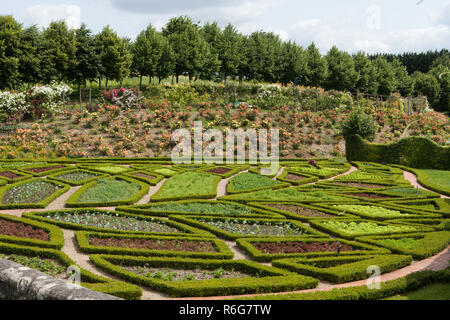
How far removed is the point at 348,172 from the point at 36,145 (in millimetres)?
19157

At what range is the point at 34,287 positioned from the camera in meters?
5.18

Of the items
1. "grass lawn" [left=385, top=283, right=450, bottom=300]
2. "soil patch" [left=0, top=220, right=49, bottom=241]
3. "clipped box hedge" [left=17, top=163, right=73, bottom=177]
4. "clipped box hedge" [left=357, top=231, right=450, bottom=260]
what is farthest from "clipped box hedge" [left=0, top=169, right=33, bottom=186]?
"grass lawn" [left=385, top=283, right=450, bottom=300]

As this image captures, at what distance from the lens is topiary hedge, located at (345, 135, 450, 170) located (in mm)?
25531

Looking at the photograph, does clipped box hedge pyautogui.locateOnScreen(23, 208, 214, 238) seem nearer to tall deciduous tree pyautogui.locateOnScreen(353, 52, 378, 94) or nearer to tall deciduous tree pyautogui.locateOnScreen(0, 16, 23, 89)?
tall deciduous tree pyautogui.locateOnScreen(0, 16, 23, 89)

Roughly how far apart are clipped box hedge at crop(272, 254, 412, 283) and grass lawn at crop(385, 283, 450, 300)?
1216 millimetres

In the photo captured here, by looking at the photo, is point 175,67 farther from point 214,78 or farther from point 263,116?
point 263,116

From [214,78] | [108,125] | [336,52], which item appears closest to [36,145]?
[108,125]

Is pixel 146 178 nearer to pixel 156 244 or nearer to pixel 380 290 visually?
pixel 156 244

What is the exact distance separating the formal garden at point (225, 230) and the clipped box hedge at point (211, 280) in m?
0.02

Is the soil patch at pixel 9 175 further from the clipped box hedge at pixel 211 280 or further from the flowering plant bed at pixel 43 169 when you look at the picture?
the clipped box hedge at pixel 211 280

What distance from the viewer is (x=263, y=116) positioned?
34406 mm

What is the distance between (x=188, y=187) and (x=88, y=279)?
9.98 meters

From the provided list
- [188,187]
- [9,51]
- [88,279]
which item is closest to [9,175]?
[188,187]

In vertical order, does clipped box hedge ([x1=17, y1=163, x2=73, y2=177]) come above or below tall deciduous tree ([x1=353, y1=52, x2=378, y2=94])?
below
